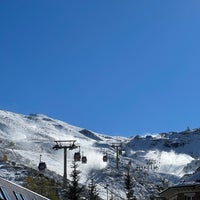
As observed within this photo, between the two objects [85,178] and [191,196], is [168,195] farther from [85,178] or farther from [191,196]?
[85,178]

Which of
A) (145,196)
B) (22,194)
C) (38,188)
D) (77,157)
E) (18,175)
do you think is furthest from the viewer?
(145,196)

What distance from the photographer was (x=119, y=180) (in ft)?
566

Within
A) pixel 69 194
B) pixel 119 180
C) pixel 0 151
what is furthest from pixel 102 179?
pixel 69 194

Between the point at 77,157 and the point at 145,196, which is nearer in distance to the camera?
the point at 77,157

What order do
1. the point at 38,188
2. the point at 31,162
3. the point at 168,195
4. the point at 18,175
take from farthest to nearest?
1. the point at 31,162
2. the point at 18,175
3. the point at 38,188
4. the point at 168,195

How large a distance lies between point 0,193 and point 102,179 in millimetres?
160304

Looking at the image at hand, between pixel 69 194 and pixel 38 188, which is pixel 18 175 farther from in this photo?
pixel 69 194

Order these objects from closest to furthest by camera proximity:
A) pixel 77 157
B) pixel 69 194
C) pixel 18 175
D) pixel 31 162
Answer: pixel 69 194 < pixel 77 157 < pixel 18 175 < pixel 31 162

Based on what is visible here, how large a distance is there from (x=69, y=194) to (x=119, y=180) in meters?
104

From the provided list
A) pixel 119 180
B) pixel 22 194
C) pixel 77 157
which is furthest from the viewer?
pixel 119 180

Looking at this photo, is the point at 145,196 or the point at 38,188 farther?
the point at 145,196

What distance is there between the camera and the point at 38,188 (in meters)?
91.7

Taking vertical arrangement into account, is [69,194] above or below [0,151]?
below

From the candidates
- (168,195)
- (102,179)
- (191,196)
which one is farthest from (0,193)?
(102,179)
